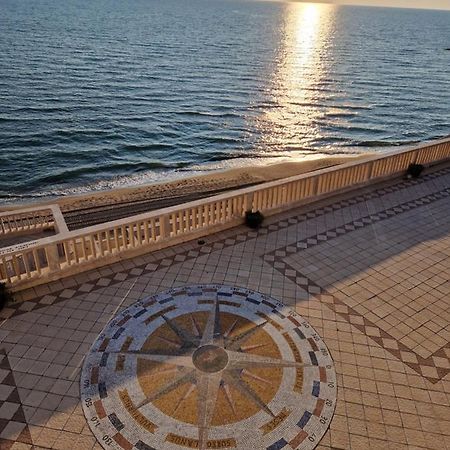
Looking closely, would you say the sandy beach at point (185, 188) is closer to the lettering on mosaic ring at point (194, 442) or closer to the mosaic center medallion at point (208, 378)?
the mosaic center medallion at point (208, 378)

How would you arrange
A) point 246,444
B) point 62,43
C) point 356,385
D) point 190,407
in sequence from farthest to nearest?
point 62,43
point 356,385
point 190,407
point 246,444

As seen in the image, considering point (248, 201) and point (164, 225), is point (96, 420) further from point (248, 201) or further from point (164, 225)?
point (248, 201)

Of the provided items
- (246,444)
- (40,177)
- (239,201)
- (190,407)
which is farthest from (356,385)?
(40,177)

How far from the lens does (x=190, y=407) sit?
26.3 feet

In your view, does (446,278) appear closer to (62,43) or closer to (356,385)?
(356,385)

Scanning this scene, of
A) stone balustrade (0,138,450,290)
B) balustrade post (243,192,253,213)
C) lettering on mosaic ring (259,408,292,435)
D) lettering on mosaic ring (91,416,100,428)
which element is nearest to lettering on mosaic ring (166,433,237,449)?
lettering on mosaic ring (259,408,292,435)

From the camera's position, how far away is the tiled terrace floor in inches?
312

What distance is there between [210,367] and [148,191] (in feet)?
71.8

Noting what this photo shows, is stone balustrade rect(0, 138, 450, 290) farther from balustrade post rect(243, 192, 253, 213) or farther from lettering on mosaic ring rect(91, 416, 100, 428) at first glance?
lettering on mosaic ring rect(91, 416, 100, 428)

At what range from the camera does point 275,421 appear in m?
7.83

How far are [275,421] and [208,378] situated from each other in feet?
5.24

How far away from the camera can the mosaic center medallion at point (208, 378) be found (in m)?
7.58

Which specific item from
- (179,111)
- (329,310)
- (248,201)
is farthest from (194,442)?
(179,111)

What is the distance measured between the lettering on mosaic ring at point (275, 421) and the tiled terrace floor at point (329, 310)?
2.67 feet
